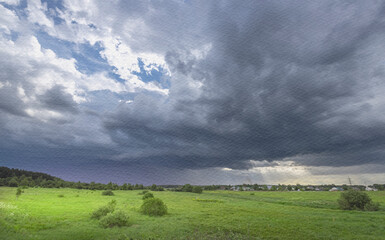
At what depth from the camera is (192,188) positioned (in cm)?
13875

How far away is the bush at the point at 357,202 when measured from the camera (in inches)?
1954

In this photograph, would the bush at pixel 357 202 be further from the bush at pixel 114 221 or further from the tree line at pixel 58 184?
the tree line at pixel 58 184

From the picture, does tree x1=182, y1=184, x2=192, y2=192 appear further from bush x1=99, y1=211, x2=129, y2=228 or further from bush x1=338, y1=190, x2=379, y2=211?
bush x1=99, y1=211, x2=129, y2=228

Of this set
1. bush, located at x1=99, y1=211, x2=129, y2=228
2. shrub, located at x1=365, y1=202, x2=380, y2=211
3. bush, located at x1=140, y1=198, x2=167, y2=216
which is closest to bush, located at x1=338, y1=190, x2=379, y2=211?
shrub, located at x1=365, y1=202, x2=380, y2=211

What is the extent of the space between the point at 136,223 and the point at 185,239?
439 inches

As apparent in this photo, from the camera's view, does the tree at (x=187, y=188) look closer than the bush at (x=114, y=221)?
No

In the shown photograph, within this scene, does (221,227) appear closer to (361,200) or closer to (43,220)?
(43,220)

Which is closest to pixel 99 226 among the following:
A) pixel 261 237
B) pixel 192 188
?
pixel 261 237

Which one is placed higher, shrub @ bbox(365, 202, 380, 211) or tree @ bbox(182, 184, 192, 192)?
tree @ bbox(182, 184, 192, 192)

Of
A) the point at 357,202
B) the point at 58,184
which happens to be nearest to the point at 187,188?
the point at 58,184

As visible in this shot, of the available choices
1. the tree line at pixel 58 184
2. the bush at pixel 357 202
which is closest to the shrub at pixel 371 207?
the bush at pixel 357 202

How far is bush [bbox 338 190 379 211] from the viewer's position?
49638mm

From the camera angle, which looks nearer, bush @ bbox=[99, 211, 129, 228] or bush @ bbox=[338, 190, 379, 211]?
bush @ bbox=[99, 211, 129, 228]

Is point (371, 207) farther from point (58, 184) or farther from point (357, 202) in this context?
point (58, 184)
